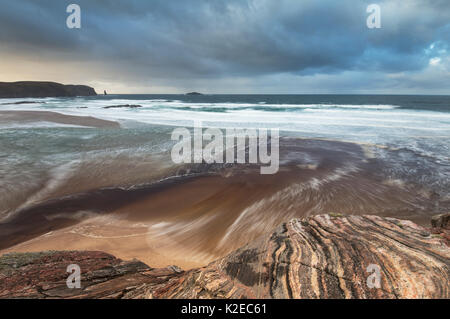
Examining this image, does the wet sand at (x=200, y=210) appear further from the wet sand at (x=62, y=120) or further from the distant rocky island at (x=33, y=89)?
the distant rocky island at (x=33, y=89)

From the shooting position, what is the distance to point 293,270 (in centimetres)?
191

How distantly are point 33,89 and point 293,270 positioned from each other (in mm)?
135549

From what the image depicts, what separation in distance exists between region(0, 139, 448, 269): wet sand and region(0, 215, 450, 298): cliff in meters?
0.94

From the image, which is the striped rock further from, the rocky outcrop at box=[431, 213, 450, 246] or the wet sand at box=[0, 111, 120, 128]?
the wet sand at box=[0, 111, 120, 128]

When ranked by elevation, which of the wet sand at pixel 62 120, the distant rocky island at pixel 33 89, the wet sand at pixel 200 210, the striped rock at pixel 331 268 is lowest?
the wet sand at pixel 200 210

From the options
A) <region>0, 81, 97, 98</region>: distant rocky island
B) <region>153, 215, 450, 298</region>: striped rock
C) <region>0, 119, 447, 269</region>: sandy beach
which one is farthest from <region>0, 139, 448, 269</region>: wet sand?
<region>0, 81, 97, 98</region>: distant rocky island

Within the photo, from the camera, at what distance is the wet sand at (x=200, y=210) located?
362 cm

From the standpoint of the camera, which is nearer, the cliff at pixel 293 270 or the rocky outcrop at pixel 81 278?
the cliff at pixel 293 270

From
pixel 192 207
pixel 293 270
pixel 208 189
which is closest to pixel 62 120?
pixel 208 189

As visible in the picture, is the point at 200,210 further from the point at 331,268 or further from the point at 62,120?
the point at 62,120

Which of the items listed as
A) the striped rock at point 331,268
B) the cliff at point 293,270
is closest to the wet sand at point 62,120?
the cliff at point 293,270
